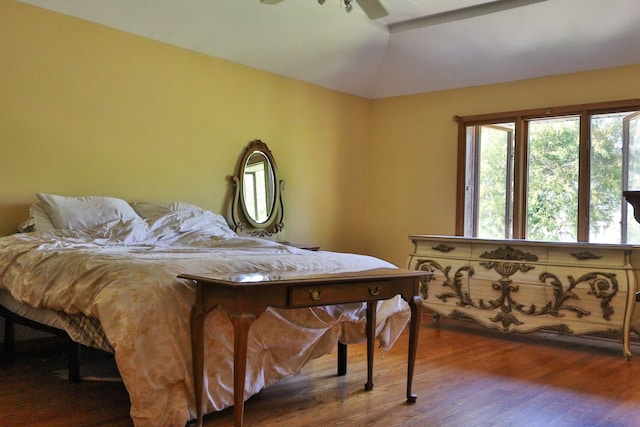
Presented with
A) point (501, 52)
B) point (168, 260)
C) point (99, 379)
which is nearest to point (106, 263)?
point (168, 260)

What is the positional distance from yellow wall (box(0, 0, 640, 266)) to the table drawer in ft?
7.81

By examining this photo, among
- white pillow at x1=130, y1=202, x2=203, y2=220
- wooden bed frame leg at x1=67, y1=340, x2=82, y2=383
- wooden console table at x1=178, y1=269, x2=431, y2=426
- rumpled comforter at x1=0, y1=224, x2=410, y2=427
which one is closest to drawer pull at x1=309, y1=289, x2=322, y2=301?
wooden console table at x1=178, y1=269, x2=431, y2=426

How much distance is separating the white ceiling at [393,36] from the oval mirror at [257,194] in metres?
0.83

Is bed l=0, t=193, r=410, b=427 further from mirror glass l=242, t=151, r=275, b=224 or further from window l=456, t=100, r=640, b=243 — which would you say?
window l=456, t=100, r=640, b=243

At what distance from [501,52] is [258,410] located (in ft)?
12.8

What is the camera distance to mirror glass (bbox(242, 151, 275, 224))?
5156 mm

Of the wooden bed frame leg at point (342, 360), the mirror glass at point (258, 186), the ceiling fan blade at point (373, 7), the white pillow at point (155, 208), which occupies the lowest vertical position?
the wooden bed frame leg at point (342, 360)

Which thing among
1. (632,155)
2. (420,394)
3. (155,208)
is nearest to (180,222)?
(155,208)

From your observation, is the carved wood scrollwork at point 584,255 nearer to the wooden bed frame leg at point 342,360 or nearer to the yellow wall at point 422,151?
the yellow wall at point 422,151

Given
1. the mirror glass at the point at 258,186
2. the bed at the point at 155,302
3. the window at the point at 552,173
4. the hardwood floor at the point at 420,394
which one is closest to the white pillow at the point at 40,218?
the bed at the point at 155,302

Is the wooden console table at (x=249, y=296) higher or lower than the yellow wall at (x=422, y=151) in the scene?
lower

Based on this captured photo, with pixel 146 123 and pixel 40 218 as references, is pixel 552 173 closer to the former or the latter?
pixel 146 123

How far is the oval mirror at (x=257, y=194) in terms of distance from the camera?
16.7ft

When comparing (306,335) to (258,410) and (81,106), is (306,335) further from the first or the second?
(81,106)
